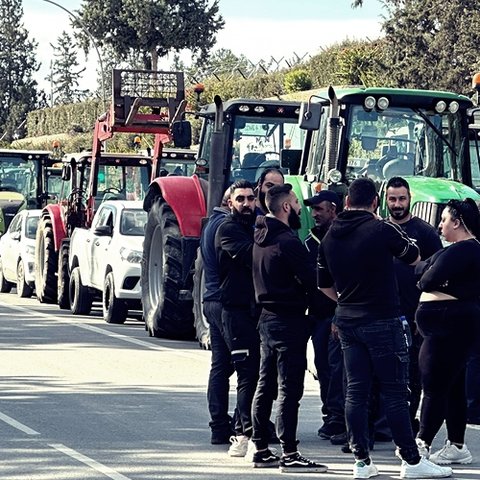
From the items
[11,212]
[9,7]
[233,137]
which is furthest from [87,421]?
[9,7]

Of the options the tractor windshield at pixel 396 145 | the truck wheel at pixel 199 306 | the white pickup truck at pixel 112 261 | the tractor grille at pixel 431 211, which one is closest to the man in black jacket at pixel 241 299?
the tractor grille at pixel 431 211

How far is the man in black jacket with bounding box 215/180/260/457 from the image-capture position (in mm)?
10797

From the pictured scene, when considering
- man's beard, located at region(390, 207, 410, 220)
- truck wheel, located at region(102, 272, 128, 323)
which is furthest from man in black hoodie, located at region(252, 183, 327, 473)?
truck wheel, located at region(102, 272, 128, 323)

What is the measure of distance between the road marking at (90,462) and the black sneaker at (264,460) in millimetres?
995

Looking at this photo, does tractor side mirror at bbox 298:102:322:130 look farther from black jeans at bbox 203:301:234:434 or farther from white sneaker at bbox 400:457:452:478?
white sneaker at bbox 400:457:452:478

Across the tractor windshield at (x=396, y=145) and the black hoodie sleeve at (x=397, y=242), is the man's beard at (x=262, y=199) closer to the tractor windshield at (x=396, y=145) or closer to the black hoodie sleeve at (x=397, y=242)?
the black hoodie sleeve at (x=397, y=242)

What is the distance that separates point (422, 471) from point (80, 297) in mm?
14294

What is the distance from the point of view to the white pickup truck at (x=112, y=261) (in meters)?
21.1

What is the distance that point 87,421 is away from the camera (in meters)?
12.3

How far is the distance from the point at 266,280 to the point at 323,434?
1.78 m

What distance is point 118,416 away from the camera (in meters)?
12.6

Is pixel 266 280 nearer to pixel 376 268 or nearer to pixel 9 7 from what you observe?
pixel 376 268

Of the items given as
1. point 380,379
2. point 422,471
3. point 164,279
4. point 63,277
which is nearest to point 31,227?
point 63,277

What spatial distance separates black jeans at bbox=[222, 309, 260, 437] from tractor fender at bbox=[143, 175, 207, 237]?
7.84m
